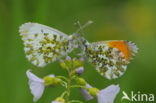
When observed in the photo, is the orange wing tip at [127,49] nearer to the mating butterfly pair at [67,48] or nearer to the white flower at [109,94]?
the mating butterfly pair at [67,48]

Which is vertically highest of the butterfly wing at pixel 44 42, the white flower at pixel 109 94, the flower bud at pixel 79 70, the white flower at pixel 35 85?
the butterfly wing at pixel 44 42

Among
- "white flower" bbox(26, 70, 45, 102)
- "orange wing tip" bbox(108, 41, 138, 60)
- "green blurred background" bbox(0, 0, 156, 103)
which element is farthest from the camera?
"green blurred background" bbox(0, 0, 156, 103)

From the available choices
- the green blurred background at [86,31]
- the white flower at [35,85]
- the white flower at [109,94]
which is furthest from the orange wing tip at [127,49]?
the green blurred background at [86,31]

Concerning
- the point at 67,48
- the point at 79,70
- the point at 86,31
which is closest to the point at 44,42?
the point at 67,48

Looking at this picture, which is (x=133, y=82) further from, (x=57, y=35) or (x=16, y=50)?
(x=57, y=35)

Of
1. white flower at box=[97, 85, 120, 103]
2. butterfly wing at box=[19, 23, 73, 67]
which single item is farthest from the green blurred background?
white flower at box=[97, 85, 120, 103]

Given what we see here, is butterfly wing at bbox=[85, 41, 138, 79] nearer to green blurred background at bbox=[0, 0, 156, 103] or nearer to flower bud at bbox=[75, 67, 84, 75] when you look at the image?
flower bud at bbox=[75, 67, 84, 75]

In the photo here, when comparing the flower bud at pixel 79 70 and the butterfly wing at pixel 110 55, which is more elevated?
the butterfly wing at pixel 110 55

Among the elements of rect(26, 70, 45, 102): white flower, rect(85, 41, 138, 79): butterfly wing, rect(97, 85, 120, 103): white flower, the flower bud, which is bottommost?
rect(97, 85, 120, 103): white flower

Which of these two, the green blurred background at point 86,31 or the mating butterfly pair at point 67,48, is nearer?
the mating butterfly pair at point 67,48
